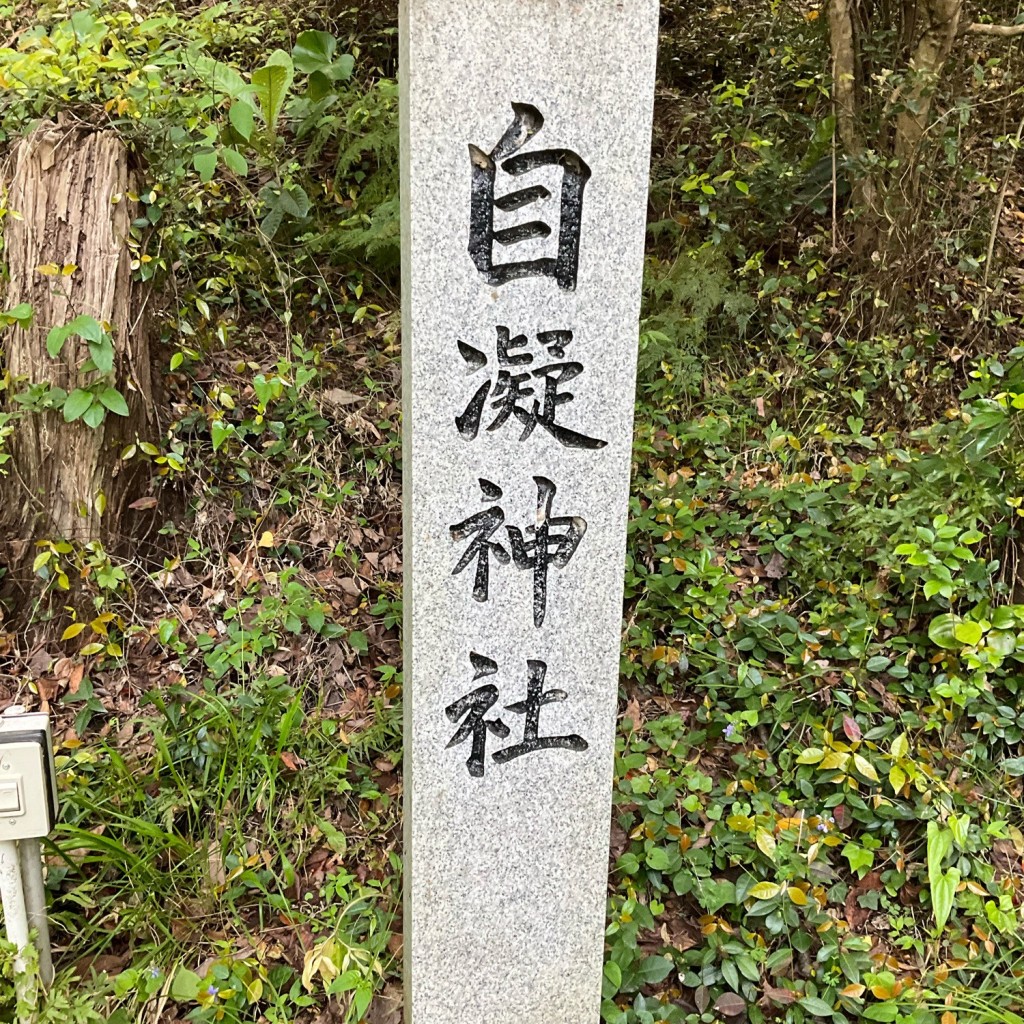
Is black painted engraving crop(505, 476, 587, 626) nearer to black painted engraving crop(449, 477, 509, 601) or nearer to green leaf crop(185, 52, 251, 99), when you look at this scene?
black painted engraving crop(449, 477, 509, 601)

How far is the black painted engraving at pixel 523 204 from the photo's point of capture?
1.84m

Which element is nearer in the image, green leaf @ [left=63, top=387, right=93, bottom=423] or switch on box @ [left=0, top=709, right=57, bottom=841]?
switch on box @ [left=0, top=709, right=57, bottom=841]

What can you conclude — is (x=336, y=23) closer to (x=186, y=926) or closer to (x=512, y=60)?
(x=512, y=60)

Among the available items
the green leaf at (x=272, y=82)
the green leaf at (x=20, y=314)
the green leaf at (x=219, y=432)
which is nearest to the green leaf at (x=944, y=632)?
the green leaf at (x=219, y=432)

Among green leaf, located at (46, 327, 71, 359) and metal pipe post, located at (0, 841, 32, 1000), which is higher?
green leaf, located at (46, 327, 71, 359)

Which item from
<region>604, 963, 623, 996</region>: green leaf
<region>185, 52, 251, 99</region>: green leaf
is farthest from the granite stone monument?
<region>185, 52, 251, 99</region>: green leaf

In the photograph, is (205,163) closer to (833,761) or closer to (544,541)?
(544,541)

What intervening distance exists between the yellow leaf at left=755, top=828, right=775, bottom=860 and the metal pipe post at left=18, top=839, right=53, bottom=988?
6.99ft

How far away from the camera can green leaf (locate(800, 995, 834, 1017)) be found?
260 cm

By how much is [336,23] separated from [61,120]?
2.20 metres

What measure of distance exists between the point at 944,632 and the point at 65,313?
11.6 feet

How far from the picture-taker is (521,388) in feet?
6.59

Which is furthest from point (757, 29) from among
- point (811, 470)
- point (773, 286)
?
point (811, 470)

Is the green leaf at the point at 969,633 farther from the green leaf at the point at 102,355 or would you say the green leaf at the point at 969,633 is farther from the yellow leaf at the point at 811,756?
the green leaf at the point at 102,355
